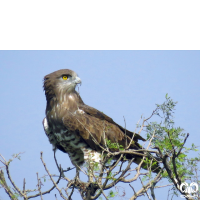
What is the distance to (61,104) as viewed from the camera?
6773 millimetres

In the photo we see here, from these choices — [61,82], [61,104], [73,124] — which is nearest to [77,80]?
[61,82]

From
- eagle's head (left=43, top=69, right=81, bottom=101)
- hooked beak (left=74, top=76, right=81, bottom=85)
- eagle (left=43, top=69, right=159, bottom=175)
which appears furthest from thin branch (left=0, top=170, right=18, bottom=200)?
hooked beak (left=74, top=76, right=81, bottom=85)

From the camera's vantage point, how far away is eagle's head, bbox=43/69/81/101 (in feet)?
22.5

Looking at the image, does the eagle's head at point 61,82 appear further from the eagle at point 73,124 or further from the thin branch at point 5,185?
the thin branch at point 5,185

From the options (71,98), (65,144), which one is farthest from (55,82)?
(65,144)

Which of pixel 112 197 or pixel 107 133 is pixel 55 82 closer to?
pixel 107 133

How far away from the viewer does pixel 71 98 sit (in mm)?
6883

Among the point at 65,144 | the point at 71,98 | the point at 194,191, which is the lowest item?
the point at 194,191

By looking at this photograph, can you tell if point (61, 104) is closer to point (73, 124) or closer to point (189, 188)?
point (73, 124)

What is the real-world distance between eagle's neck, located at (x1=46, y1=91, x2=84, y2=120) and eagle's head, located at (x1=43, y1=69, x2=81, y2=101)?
0.22 feet

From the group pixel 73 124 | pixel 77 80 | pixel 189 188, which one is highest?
pixel 77 80

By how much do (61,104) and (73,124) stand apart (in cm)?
57

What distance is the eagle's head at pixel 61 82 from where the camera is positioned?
22.5 feet

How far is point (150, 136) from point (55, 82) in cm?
300
